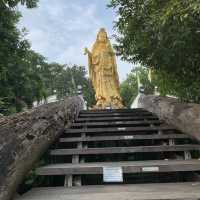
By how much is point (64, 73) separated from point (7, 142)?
159 feet

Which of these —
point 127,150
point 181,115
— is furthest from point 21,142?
point 181,115

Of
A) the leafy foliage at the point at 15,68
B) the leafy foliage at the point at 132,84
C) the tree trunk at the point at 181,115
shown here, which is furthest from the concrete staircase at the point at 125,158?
the leafy foliage at the point at 132,84

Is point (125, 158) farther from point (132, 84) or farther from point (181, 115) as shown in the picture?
point (132, 84)

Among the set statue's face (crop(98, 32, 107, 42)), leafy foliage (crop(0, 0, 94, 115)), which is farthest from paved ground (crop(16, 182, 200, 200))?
statue's face (crop(98, 32, 107, 42))

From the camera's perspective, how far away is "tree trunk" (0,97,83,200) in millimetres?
2875

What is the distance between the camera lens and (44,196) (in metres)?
3.12

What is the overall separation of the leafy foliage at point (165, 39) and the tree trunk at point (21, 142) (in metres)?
1.66

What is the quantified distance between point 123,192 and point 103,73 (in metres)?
10.7

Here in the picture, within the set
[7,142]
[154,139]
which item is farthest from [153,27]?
[7,142]

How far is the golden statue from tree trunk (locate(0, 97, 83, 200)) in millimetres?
8435

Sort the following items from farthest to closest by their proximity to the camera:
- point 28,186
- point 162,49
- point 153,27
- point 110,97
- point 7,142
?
point 110,97 < point 162,49 < point 153,27 < point 28,186 < point 7,142

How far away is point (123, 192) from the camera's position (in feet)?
10.4

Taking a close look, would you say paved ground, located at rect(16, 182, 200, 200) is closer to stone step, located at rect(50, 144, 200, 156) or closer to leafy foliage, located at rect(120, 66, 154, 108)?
stone step, located at rect(50, 144, 200, 156)

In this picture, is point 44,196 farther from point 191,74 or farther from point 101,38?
point 101,38
